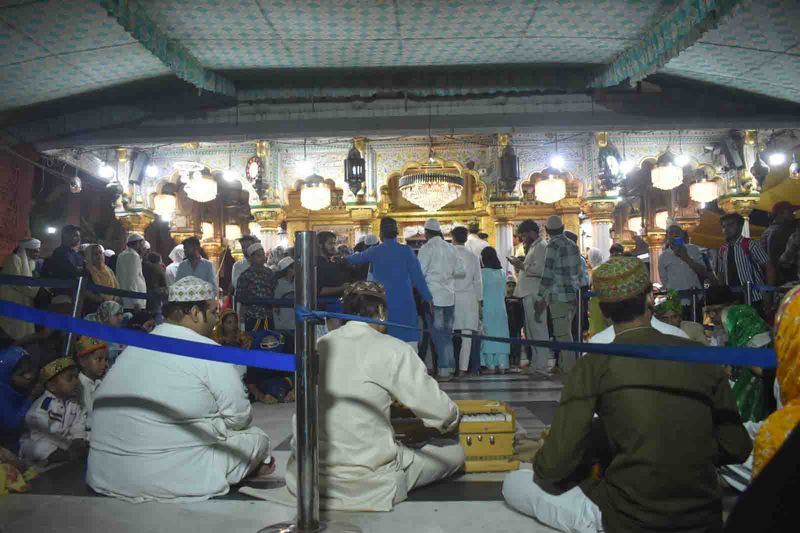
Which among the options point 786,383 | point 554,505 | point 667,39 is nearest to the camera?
point 786,383

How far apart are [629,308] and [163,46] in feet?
12.5

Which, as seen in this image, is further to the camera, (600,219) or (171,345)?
(600,219)

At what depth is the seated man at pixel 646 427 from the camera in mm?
1698

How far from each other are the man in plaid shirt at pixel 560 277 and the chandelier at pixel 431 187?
4139 millimetres

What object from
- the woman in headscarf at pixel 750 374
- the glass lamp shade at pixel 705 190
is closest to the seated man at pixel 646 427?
the woman in headscarf at pixel 750 374

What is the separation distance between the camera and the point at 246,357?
7.00ft

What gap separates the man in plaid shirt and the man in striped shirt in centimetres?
139

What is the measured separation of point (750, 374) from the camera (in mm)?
3193

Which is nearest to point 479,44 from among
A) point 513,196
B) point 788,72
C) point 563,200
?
point 788,72

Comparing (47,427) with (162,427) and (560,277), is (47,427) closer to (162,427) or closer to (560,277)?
(162,427)

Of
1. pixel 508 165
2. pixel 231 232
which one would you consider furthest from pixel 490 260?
pixel 231 232

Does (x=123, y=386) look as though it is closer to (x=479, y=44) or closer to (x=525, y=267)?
(x=479, y=44)

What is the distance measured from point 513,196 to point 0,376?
919 cm

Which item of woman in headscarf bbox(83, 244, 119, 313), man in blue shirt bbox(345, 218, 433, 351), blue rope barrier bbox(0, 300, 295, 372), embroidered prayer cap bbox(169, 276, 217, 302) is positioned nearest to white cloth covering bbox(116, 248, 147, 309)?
woman in headscarf bbox(83, 244, 119, 313)
